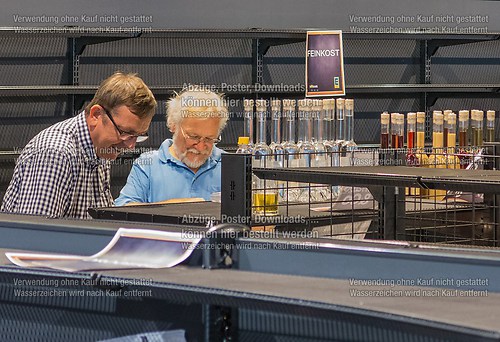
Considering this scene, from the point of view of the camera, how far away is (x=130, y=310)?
4.03ft

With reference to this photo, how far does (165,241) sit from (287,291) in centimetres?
26

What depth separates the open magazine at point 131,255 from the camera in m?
1.26

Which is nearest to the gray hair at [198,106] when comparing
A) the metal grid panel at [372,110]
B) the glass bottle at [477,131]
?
the glass bottle at [477,131]

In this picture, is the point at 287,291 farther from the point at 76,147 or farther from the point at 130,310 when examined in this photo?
the point at 76,147

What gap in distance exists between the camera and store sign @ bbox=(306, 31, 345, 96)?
4.41 meters

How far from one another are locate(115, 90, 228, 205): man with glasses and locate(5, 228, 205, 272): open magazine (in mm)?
2434

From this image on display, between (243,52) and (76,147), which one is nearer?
(76,147)

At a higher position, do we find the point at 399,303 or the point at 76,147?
the point at 76,147

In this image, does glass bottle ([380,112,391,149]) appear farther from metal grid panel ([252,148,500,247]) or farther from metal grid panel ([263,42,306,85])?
metal grid panel ([263,42,306,85])

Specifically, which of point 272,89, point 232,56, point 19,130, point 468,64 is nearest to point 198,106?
point 272,89

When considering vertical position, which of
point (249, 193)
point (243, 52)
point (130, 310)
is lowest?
point (130, 310)

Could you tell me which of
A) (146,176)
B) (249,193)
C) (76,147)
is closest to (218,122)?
(146,176)

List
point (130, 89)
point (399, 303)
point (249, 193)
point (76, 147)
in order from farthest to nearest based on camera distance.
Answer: point (130, 89) < point (76, 147) < point (249, 193) < point (399, 303)

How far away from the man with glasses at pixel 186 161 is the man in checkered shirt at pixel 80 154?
52 cm
